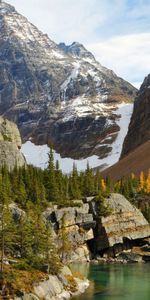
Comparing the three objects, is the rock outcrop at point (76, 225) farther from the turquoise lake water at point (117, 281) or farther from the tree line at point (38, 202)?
the turquoise lake water at point (117, 281)

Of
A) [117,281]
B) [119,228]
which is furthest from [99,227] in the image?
[117,281]

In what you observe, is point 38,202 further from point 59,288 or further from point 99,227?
point 59,288

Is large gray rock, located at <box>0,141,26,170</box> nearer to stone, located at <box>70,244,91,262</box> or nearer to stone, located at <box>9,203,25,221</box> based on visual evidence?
stone, located at <box>70,244,91,262</box>

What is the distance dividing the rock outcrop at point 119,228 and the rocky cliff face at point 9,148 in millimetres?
24628

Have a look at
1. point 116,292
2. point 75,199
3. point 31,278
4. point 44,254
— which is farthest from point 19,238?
point 75,199

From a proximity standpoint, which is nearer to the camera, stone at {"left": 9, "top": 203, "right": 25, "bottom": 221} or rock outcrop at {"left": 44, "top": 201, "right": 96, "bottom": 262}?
stone at {"left": 9, "top": 203, "right": 25, "bottom": 221}

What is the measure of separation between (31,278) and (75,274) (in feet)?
59.5

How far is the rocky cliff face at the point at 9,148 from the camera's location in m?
126

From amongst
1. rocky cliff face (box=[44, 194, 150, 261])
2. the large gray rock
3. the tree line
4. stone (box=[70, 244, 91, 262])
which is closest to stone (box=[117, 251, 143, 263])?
rocky cliff face (box=[44, 194, 150, 261])

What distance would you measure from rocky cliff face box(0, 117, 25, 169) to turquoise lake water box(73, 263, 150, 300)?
36.4 m

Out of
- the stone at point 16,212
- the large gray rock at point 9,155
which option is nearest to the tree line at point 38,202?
the stone at point 16,212

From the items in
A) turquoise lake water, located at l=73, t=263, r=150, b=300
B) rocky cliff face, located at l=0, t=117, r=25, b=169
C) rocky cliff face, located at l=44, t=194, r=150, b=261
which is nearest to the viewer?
turquoise lake water, located at l=73, t=263, r=150, b=300

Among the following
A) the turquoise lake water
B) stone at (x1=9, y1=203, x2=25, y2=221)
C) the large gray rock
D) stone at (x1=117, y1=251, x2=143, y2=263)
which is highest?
the large gray rock

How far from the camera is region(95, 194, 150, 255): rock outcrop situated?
117 m
